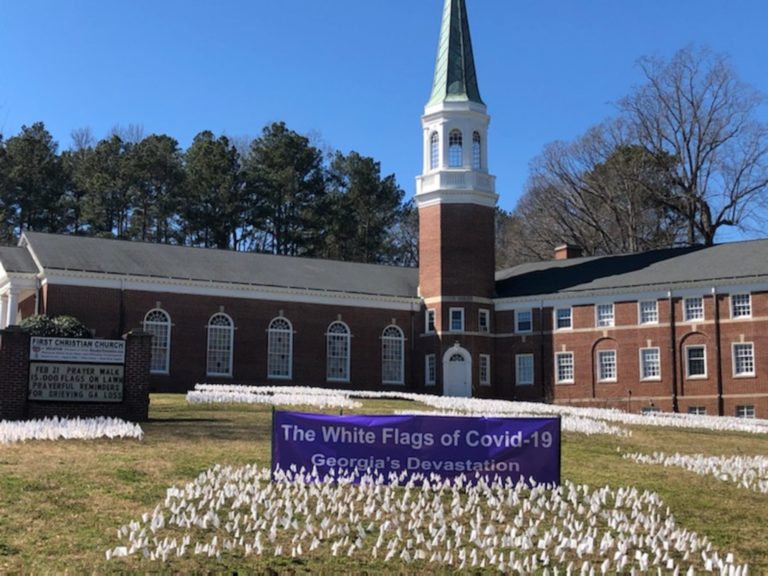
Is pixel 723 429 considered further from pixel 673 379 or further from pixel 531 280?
pixel 531 280

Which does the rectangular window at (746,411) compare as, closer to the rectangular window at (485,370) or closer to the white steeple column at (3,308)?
the rectangular window at (485,370)

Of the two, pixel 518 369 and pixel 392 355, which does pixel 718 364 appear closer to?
pixel 518 369

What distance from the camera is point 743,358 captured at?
4544cm

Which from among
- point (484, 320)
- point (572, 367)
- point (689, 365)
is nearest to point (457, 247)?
point (484, 320)

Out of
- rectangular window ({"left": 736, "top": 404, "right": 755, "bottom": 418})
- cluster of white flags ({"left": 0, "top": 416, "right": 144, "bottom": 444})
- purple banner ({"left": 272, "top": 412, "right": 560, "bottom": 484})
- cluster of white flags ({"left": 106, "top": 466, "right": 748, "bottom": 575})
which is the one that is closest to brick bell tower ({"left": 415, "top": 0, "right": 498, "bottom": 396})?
rectangular window ({"left": 736, "top": 404, "right": 755, "bottom": 418})

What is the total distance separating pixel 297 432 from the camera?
50.2 feet

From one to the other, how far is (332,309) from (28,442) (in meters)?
33.7

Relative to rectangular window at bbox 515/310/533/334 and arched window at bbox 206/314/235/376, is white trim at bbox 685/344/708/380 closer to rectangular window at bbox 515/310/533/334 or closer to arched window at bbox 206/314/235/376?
rectangular window at bbox 515/310/533/334

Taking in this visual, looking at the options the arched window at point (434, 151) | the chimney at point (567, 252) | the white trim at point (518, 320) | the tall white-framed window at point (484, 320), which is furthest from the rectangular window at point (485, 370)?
the arched window at point (434, 151)

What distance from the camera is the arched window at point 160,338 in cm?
4656

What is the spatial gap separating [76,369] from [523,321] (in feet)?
111

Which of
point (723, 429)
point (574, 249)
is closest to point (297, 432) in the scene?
point (723, 429)

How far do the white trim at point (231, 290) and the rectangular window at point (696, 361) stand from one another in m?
14.9

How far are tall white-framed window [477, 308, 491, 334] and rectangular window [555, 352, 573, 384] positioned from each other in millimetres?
4241
